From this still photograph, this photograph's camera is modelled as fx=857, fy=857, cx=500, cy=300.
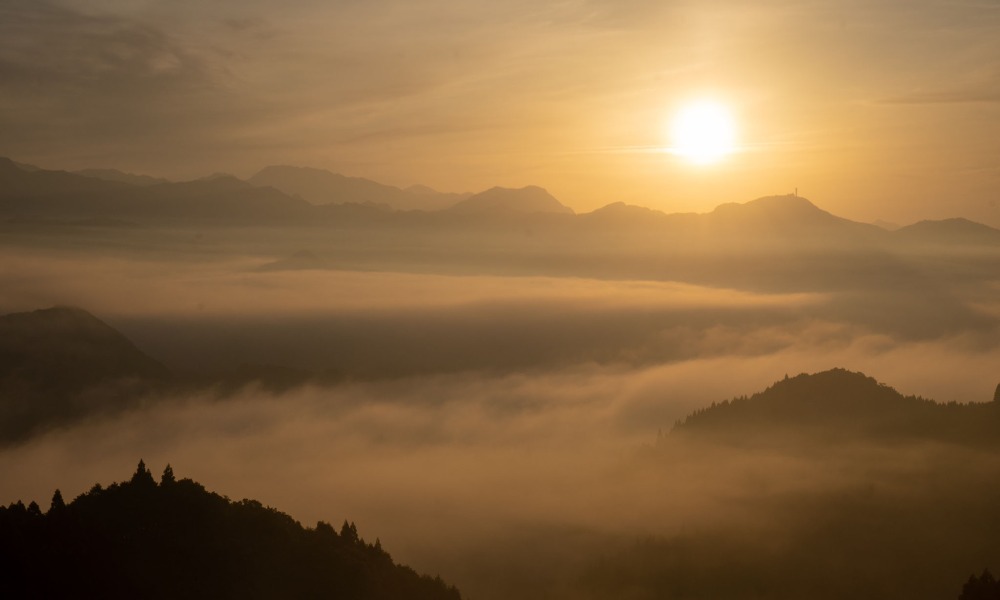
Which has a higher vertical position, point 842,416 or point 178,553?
point 842,416

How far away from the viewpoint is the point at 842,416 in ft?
492

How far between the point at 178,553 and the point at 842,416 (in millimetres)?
123885

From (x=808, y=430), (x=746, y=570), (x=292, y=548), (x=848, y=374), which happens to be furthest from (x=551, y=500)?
(x=292, y=548)

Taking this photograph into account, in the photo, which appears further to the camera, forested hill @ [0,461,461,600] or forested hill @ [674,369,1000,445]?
forested hill @ [674,369,1000,445]

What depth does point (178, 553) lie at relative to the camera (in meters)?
56.4

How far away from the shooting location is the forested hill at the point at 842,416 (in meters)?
129

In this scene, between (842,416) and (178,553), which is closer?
(178,553)

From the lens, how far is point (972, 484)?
4198 inches

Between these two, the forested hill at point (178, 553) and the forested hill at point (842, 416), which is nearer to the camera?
the forested hill at point (178, 553)

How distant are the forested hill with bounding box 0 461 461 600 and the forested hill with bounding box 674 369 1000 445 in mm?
96308

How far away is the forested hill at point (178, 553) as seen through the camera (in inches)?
1982

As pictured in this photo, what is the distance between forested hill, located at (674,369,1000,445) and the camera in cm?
12925

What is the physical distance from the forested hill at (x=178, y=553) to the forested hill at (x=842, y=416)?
96308 millimetres

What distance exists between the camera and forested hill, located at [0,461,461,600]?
165 ft
